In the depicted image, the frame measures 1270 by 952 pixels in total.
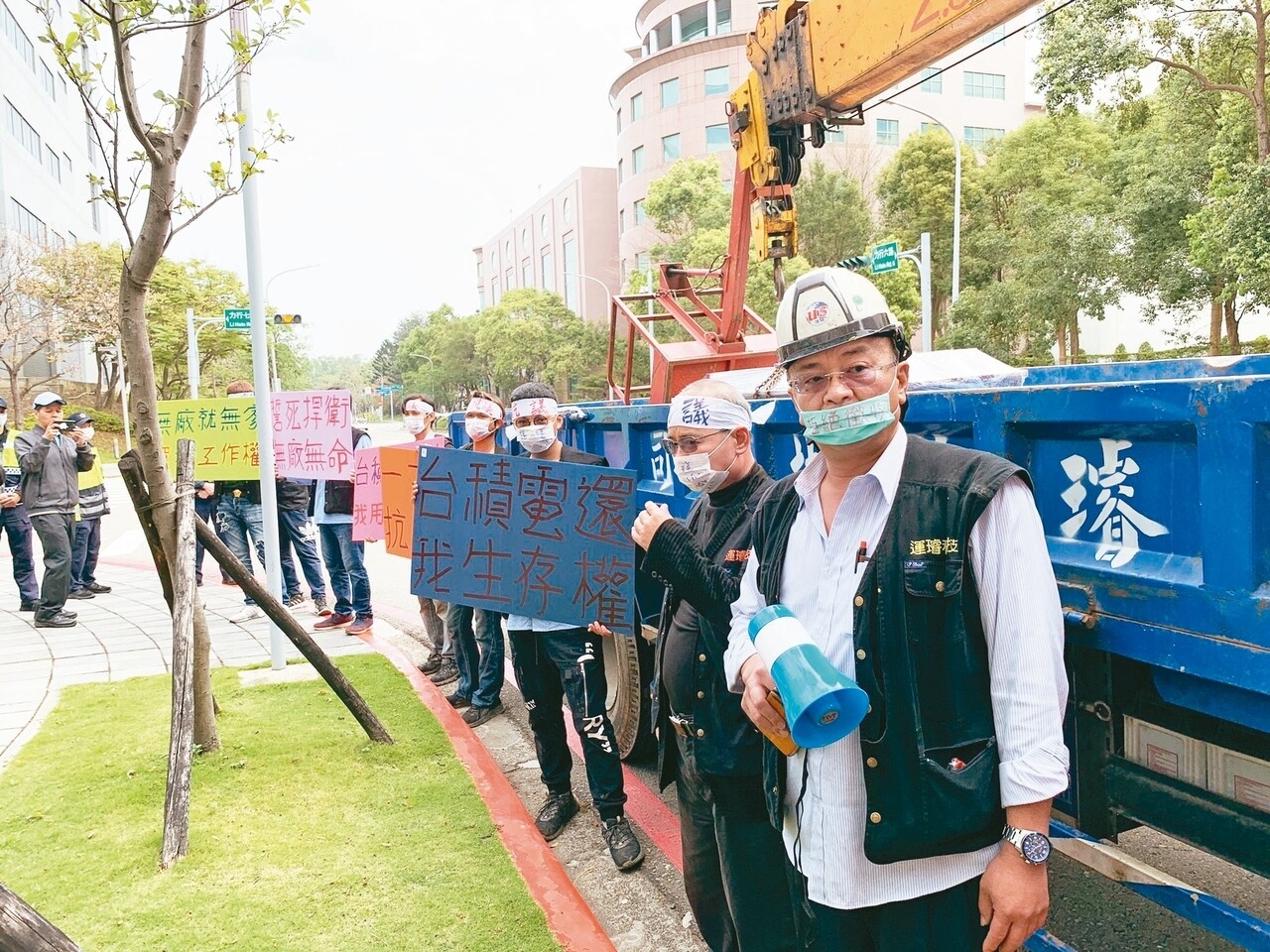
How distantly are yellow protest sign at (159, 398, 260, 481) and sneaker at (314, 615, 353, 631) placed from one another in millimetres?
1313

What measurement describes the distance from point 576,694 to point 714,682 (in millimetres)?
1384

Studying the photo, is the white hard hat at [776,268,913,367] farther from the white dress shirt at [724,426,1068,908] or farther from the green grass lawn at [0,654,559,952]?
the green grass lawn at [0,654,559,952]

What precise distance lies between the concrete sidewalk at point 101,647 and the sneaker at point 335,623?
0.52ft

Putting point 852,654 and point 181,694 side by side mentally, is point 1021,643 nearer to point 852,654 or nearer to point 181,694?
point 852,654

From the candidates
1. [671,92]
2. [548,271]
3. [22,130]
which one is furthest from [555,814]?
[548,271]

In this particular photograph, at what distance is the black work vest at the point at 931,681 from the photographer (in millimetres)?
1475

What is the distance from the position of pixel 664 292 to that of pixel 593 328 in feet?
133

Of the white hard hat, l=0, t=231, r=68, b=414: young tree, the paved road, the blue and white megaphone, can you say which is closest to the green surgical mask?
the white hard hat

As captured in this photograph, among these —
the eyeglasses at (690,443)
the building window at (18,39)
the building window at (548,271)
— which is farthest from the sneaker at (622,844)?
the building window at (548,271)

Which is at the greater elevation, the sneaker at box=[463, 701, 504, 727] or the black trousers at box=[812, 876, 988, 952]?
the black trousers at box=[812, 876, 988, 952]

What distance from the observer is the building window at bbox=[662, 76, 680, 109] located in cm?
4438

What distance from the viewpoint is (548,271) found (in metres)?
67.4

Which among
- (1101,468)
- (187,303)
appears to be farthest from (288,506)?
(187,303)

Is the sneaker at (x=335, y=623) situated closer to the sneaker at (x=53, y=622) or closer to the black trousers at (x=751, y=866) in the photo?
the sneaker at (x=53, y=622)
